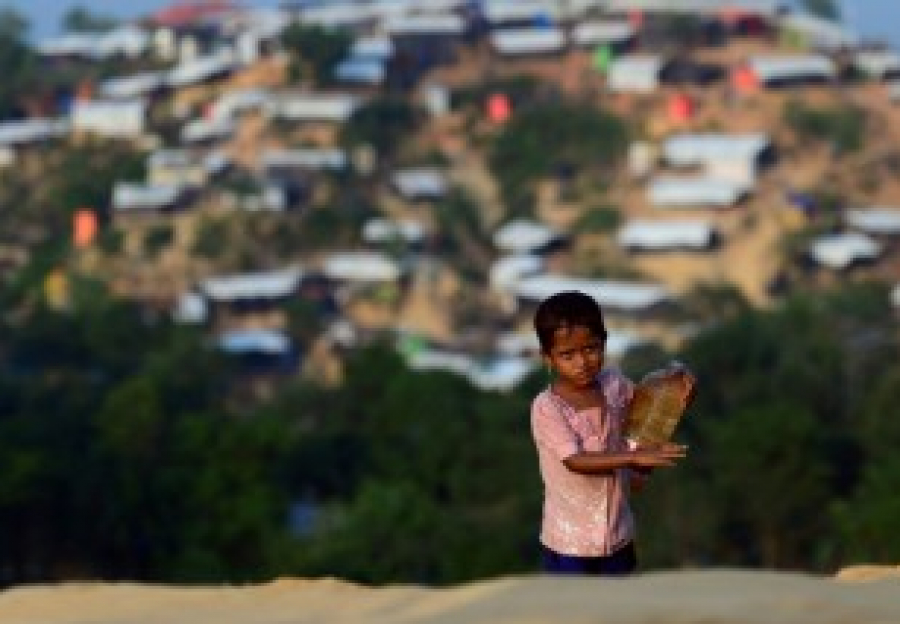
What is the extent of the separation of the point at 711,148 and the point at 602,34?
969 cm

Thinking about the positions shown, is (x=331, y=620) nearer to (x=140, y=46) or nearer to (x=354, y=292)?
(x=354, y=292)

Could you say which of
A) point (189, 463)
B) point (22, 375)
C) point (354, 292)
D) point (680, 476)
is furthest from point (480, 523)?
point (354, 292)

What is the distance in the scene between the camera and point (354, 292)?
167 ft

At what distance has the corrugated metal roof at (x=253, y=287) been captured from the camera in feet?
161

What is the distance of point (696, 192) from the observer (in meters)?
53.6

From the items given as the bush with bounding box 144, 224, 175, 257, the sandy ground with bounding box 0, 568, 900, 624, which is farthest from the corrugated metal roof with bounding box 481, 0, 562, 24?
the sandy ground with bounding box 0, 568, 900, 624

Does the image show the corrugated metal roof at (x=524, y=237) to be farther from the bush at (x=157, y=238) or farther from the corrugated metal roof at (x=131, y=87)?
the corrugated metal roof at (x=131, y=87)

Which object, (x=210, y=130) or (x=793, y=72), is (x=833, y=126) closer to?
(x=793, y=72)

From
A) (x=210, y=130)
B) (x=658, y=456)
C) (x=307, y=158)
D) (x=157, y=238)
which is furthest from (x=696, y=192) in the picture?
(x=658, y=456)

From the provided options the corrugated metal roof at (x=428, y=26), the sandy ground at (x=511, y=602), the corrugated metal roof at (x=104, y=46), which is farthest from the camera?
the corrugated metal roof at (x=104, y=46)

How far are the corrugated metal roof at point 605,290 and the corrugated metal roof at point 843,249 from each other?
3.40m

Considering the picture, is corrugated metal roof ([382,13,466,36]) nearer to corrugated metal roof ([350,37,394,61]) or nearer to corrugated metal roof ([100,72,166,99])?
corrugated metal roof ([350,37,394,61])

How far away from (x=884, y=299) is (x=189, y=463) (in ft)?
60.4

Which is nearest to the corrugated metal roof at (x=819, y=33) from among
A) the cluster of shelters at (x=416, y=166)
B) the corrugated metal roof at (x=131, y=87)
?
the cluster of shelters at (x=416, y=166)
